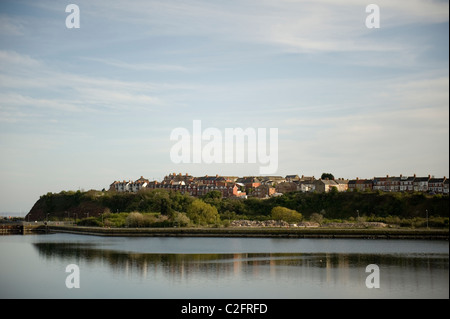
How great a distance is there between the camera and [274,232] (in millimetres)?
80688

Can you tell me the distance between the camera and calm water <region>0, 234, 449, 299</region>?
1443 inches

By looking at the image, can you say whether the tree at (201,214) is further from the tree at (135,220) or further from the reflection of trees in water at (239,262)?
the reflection of trees in water at (239,262)

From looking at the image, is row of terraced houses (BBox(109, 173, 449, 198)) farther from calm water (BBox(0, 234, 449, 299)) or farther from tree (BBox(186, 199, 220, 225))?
calm water (BBox(0, 234, 449, 299))

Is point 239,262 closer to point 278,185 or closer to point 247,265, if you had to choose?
point 247,265

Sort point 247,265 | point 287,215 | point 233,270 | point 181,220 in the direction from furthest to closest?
point 181,220 → point 287,215 → point 247,265 → point 233,270

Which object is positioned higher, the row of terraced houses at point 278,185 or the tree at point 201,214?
the row of terraced houses at point 278,185

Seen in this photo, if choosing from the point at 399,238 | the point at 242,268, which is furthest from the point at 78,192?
the point at 242,268

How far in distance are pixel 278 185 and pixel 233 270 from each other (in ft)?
305

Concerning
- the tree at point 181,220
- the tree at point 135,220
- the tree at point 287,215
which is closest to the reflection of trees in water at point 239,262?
the tree at point 181,220

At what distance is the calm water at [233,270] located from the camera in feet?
120

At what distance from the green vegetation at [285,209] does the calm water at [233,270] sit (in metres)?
20.7

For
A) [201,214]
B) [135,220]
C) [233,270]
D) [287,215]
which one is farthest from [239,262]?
[135,220]
